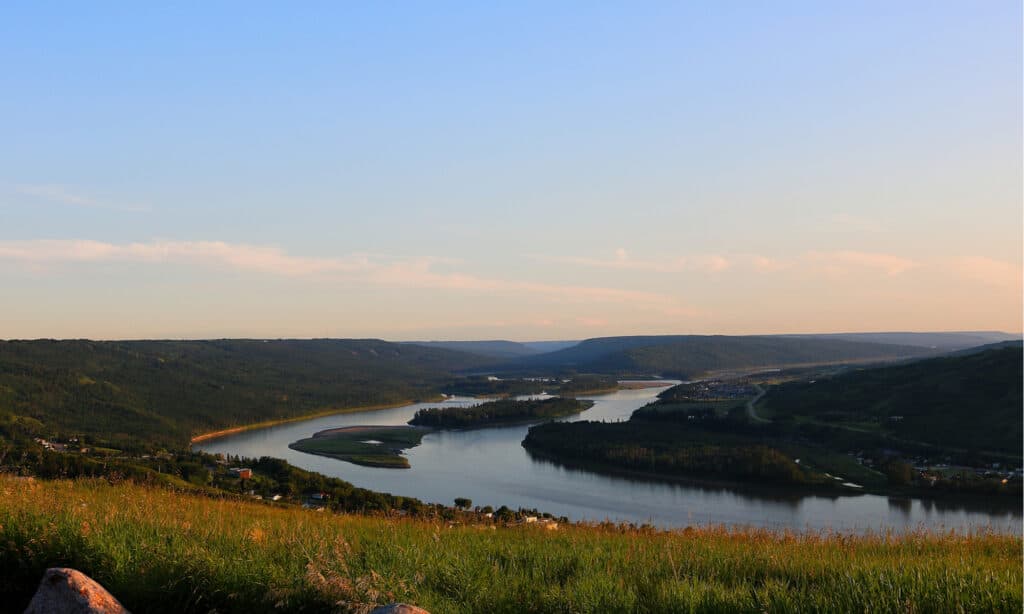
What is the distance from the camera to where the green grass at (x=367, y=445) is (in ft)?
247

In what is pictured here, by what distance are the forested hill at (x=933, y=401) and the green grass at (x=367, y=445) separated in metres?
51.0

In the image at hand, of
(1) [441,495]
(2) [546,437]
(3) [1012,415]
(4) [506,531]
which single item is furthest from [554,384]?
(4) [506,531]

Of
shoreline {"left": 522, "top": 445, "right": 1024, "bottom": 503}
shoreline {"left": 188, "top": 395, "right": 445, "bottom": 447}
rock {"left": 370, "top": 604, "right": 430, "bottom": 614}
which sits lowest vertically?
shoreline {"left": 188, "top": 395, "right": 445, "bottom": 447}

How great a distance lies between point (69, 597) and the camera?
5449mm

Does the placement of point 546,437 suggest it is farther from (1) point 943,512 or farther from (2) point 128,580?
(2) point 128,580

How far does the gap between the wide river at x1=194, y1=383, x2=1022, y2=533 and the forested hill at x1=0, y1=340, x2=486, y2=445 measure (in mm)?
32643

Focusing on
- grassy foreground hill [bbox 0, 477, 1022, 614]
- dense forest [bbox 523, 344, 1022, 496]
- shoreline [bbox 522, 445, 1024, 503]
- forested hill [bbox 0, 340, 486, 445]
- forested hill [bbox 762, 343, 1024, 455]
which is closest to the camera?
grassy foreground hill [bbox 0, 477, 1022, 614]

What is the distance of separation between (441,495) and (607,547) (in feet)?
154

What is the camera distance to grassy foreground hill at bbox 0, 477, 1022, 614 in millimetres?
5293


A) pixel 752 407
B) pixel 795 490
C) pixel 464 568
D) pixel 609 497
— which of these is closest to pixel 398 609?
pixel 464 568

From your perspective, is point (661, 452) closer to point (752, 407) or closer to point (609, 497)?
point (609, 497)

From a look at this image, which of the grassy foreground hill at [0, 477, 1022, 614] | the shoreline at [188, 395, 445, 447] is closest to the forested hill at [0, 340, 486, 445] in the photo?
the shoreline at [188, 395, 445, 447]

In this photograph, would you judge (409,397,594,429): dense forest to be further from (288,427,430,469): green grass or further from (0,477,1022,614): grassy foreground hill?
(0,477,1022,614): grassy foreground hill

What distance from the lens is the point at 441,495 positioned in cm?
5300
